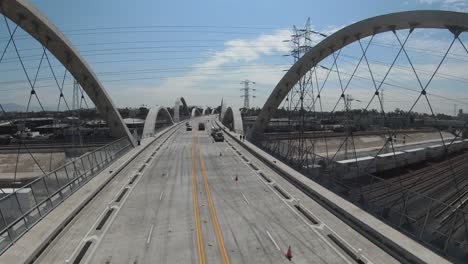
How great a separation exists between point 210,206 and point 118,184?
25.8ft

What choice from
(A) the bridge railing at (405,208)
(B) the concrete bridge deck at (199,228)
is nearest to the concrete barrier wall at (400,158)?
(A) the bridge railing at (405,208)

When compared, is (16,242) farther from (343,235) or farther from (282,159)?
(282,159)

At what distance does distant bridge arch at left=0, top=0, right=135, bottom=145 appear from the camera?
2156 centimetres

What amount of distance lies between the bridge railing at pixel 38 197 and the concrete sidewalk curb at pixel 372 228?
42.7 ft

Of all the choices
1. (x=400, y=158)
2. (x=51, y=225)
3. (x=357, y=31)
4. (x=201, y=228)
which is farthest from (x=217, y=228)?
(x=400, y=158)

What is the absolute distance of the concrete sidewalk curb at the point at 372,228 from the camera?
10.9m

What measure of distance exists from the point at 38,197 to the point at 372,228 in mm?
14247

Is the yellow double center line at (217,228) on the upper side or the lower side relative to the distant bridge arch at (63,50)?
lower

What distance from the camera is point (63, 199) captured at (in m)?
17.2

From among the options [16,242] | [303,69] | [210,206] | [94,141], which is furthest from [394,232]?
[94,141]

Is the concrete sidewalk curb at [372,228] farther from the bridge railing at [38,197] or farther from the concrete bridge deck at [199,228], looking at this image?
the bridge railing at [38,197]

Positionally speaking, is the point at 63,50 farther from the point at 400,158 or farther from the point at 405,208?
the point at 400,158

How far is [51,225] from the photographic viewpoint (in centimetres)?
1352

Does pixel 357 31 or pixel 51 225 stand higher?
pixel 357 31
